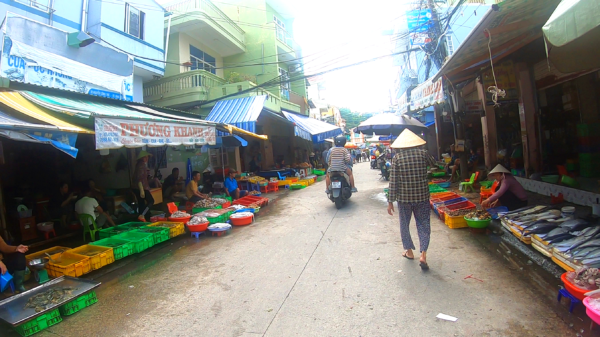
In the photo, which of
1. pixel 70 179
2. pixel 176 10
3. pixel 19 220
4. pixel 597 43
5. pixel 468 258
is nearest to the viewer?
pixel 597 43

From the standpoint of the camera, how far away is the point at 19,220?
6945 mm

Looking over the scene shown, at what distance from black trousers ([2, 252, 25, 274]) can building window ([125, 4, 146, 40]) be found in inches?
399

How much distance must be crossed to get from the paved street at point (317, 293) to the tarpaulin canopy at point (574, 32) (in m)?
2.53

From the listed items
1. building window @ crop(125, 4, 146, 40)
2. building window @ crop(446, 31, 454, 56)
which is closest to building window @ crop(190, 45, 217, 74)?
building window @ crop(125, 4, 146, 40)

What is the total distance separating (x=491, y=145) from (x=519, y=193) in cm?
426

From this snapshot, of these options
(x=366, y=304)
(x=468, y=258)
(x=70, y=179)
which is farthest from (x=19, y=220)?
(x=468, y=258)

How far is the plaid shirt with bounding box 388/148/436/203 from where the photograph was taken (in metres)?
4.43

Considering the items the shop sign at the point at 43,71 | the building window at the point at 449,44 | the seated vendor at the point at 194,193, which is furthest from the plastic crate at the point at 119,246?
the building window at the point at 449,44

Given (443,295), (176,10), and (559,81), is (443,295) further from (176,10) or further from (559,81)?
(176,10)

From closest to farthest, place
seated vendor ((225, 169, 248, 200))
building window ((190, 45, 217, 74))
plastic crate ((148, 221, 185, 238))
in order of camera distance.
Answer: plastic crate ((148, 221, 185, 238)) → seated vendor ((225, 169, 248, 200)) → building window ((190, 45, 217, 74))

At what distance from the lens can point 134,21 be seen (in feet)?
40.1

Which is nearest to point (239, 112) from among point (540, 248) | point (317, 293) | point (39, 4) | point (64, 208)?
point (39, 4)

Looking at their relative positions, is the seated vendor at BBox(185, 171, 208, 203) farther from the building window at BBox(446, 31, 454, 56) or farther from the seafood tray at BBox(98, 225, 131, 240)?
the building window at BBox(446, 31, 454, 56)

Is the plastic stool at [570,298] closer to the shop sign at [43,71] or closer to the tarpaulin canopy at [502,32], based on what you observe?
the tarpaulin canopy at [502,32]
